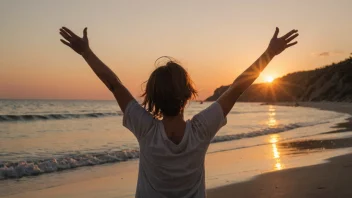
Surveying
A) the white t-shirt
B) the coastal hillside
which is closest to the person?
the white t-shirt

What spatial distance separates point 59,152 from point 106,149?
65.4 inches

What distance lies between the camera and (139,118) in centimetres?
199

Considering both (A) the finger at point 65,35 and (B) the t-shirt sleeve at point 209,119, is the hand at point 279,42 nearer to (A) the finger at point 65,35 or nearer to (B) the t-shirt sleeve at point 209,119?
(B) the t-shirt sleeve at point 209,119

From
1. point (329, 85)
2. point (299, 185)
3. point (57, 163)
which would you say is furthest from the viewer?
point (329, 85)

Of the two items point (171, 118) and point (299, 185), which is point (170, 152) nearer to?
point (171, 118)

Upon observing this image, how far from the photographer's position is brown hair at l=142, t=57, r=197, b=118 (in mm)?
1959

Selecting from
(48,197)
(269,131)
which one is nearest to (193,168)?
(48,197)

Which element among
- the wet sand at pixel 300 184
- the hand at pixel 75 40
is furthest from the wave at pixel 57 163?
the hand at pixel 75 40

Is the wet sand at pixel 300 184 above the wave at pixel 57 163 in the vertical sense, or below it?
above

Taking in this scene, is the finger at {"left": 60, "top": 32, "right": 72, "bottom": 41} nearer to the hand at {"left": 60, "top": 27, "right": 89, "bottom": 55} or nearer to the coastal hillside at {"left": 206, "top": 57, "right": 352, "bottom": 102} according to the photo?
the hand at {"left": 60, "top": 27, "right": 89, "bottom": 55}

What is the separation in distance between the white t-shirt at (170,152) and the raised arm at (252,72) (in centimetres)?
7

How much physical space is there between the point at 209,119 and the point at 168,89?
0.26 metres

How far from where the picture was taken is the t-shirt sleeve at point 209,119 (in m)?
2.02

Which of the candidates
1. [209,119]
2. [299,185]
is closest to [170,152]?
[209,119]
